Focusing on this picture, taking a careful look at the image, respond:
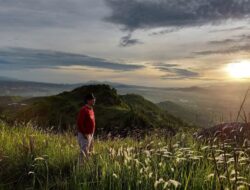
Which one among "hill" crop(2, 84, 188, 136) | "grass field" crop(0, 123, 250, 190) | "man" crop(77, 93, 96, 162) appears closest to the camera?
"grass field" crop(0, 123, 250, 190)

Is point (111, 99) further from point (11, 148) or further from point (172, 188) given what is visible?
point (172, 188)

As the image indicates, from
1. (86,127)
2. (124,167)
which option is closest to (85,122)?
(86,127)

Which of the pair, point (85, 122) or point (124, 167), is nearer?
point (124, 167)

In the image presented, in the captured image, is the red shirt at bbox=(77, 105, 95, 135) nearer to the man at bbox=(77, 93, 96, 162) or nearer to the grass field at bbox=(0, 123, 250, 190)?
the man at bbox=(77, 93, 96, 162)

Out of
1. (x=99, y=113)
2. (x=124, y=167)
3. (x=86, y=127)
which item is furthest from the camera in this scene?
(x=99, y=113)

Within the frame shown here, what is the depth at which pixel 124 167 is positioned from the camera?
9.11m

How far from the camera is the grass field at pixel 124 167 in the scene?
8023mm

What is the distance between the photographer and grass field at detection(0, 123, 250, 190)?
8.02m

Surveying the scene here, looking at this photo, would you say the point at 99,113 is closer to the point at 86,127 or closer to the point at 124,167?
the point at 86,127

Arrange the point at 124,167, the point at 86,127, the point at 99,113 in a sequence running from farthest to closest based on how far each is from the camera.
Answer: the point at 99,113, the point at 86,127, the point at 124,167

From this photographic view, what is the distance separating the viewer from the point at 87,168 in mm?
9875

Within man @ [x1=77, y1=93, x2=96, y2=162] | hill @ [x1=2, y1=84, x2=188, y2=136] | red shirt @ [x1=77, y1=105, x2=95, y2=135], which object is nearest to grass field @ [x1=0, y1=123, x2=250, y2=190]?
man @ [x1=77, y1=93, x2=96, y2=162]

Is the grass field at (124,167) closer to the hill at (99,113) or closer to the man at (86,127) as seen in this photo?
the man at (86,127)

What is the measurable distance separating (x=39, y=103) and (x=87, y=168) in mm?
27669
